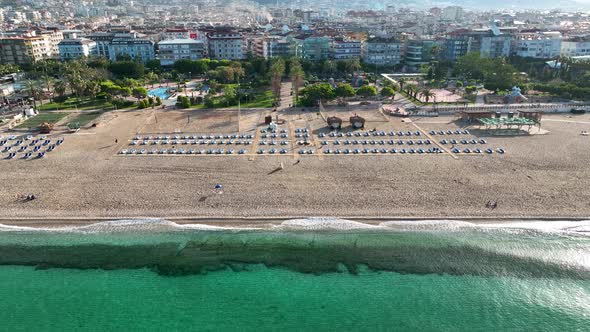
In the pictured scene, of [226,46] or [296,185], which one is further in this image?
[226,46]

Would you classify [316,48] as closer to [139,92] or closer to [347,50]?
[347,50]

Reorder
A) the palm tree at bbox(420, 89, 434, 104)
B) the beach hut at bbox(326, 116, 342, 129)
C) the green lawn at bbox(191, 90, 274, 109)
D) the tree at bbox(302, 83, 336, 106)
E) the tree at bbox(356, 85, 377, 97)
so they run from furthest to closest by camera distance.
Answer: the tree at bbox(356, 85, 377, 97)
the palm tree at bbox(420, 89, 434, 104)
the green lawn at bbox(191, 90, 274, 109)
the tree at bbox(302, 83, 336, 106)
the beach hut at bbox(326, 116, 342, 129)

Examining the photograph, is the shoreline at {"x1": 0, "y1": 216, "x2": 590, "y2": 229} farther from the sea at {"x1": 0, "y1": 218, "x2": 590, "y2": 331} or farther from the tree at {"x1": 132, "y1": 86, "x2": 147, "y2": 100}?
the tree at {"x1": 132, "y1": 86, "x2": 147, "y2": 100}

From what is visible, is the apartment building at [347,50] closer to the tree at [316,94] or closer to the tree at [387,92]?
Result: the tree at [387,92]

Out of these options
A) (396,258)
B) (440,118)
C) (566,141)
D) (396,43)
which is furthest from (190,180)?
(396,43)

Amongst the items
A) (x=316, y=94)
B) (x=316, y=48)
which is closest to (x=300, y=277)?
(x=316, y=94)

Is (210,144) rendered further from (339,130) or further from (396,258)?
(396,258)

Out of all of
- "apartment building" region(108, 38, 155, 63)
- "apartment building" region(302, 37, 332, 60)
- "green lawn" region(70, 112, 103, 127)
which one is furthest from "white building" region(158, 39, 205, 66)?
"green lawn" region(70, 112, 103, 127)
